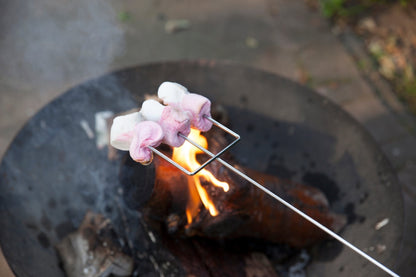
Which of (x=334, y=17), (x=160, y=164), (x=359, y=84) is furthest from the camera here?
(x=334, y=17)

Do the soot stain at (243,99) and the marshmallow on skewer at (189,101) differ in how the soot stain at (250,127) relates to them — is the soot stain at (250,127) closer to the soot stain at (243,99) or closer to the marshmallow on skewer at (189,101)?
the soot stain at (243,99)

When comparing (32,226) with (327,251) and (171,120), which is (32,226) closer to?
(171,120)

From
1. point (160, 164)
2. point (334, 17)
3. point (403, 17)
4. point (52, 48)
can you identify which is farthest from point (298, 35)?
point (160, 164)

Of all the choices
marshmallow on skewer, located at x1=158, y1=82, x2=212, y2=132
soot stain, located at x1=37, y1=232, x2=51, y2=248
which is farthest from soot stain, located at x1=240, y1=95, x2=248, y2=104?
soot stain, located at x1=37, y1=232, x2=51, y2=248

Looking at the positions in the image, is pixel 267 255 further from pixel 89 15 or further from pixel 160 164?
pixel 89 15

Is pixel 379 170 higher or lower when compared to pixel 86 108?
lower

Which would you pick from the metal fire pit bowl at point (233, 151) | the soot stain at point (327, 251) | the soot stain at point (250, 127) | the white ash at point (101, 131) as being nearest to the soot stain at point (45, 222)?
the metal fire pit bowl at point (233, 151)

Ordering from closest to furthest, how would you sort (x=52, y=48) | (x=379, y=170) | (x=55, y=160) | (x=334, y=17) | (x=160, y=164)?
(x=160, y=164), (x=379, y=170), (x=55, y=160), (x=52, y=48), (x=334, y=17)
